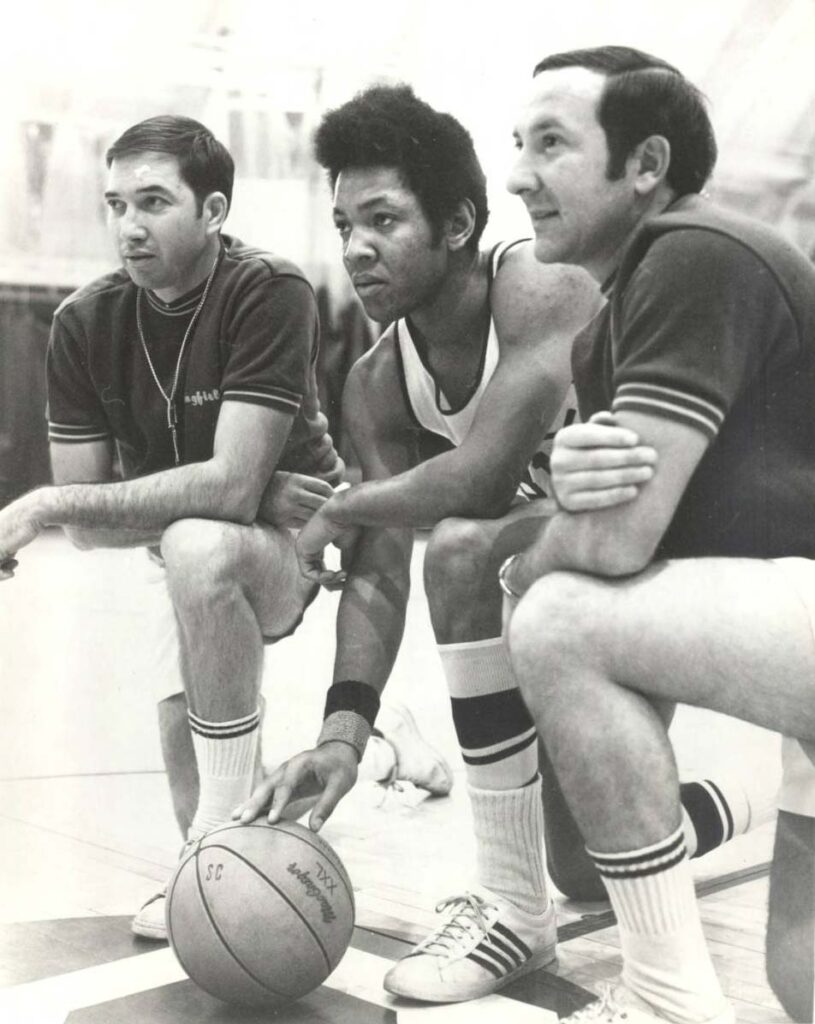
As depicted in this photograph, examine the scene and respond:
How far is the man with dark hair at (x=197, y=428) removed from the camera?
274 cm

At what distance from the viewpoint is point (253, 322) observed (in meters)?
2.80

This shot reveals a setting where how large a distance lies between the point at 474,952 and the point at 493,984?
2.8 inches

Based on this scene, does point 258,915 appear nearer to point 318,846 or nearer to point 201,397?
point 318,846

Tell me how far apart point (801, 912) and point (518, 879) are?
0.57m

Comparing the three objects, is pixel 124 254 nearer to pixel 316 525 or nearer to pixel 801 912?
pixel 316 525

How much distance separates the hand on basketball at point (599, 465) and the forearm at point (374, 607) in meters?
0.89

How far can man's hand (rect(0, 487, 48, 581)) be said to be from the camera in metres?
2.69

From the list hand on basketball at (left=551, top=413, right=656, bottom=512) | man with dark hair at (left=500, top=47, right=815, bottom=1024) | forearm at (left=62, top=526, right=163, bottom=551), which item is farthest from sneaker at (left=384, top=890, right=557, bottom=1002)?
forearm at (left=62, top=526, right=163, bottom=551)

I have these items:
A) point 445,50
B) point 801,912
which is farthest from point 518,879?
point 445,50

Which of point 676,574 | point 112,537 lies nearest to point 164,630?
point 112,537

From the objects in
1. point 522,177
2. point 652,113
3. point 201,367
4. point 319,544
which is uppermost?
point 652,113

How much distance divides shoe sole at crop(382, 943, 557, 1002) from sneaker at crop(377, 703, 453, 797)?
121 centimetres

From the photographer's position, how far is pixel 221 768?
2.77 metres

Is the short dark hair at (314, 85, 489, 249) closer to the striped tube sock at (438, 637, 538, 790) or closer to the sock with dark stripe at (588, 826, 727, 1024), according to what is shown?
the striped tube sock at (438, 637, 538, 790)
